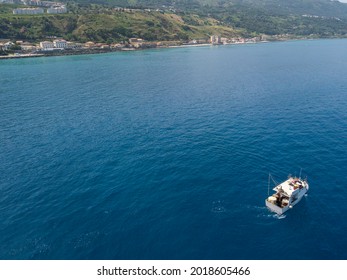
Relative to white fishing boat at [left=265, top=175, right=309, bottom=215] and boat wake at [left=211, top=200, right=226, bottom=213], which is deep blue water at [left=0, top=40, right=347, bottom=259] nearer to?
boat wake at [left=211, top=200, right=226, bottom=213]

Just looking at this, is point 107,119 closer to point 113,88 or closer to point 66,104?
point 66,104

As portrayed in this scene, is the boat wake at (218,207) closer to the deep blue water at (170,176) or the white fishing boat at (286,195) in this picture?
the deep blue water at (170,176)

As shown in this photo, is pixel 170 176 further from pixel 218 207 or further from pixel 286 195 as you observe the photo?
pixel 286 195

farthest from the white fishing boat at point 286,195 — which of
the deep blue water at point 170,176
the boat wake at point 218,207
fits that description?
the boat wake at point 218,207

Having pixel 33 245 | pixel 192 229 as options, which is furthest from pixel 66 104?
pixel 192 229

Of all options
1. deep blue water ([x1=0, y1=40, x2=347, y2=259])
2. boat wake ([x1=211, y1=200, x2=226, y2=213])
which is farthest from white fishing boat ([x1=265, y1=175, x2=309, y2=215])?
boat wake ([x1=211, y1=200, x2=226, y2=213])

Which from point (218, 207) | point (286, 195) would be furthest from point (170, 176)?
point (286, 195)
